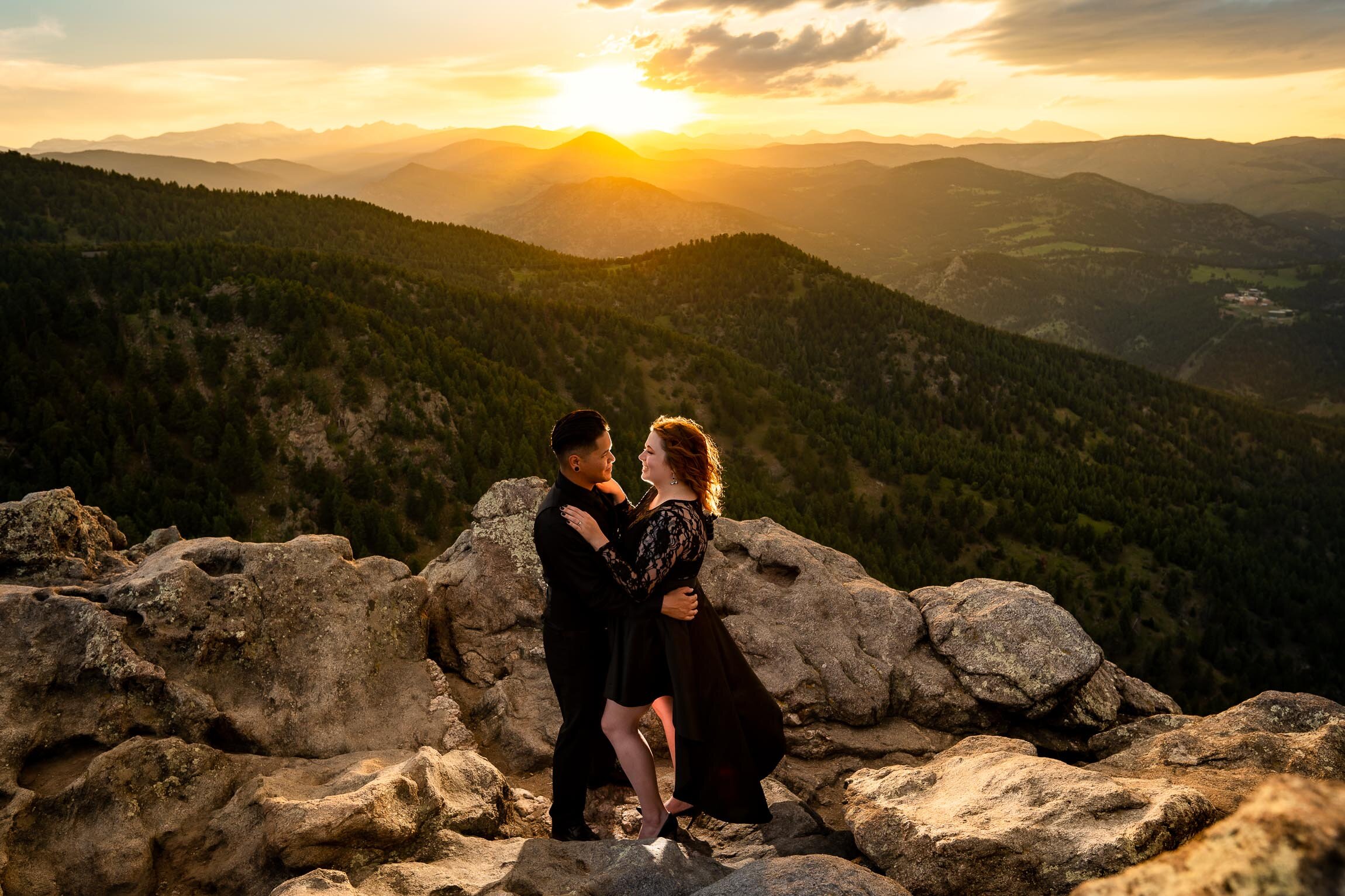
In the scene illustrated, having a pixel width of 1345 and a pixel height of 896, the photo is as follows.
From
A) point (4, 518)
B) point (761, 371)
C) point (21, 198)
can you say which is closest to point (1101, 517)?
point (761, 371)

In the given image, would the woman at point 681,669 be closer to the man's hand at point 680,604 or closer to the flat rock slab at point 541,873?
the man's hand at point 680,604

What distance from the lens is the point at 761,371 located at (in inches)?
3105

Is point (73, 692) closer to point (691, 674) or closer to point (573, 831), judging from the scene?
point (573, 831)

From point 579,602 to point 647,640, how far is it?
789 mm

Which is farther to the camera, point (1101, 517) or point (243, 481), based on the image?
point (1101, 517)

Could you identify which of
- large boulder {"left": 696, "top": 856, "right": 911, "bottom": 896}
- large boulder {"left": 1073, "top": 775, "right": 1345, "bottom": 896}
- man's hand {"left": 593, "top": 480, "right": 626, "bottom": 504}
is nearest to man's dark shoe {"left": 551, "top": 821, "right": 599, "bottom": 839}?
large boulder {"left": 696, "top": 856, "right": 911, "bottom": 896}

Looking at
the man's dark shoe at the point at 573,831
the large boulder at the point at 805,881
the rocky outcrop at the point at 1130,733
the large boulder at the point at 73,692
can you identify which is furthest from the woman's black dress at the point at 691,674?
the rocky outcrop at the point at 1130,733

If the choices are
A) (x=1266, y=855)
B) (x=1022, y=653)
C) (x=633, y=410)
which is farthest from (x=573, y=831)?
(x=633, y=410)

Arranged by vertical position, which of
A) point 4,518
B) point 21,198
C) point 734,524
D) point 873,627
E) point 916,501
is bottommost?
point 916,501

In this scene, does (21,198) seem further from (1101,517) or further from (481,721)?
(1101,517)

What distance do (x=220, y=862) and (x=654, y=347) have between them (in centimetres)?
6993

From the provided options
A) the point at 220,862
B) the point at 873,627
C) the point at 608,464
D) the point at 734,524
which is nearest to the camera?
the point at 220,862

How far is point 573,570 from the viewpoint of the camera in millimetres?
7211

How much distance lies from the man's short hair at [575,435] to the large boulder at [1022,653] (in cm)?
825
